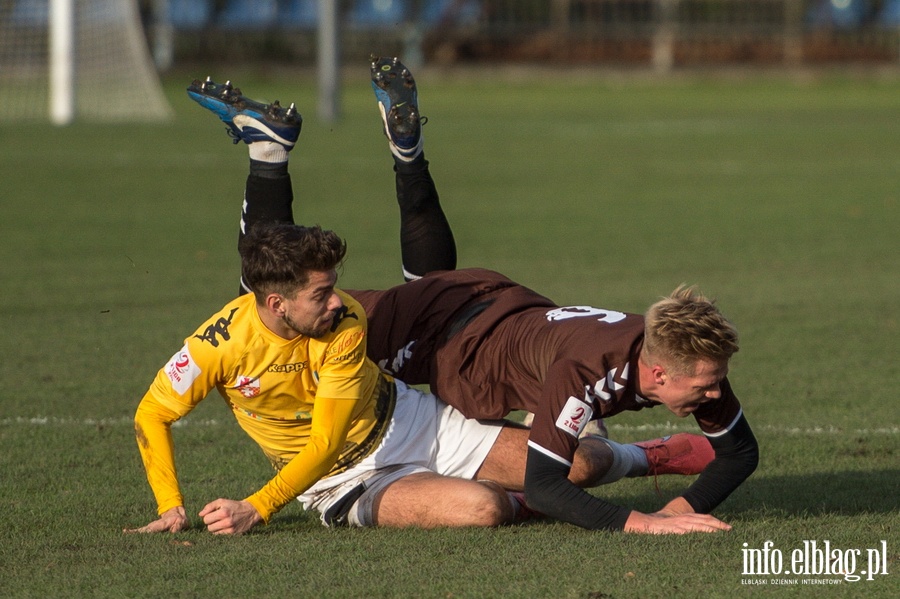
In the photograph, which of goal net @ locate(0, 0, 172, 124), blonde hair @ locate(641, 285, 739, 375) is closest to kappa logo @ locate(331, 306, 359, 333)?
blonde hair @ locate(641, 285, 739, 375)

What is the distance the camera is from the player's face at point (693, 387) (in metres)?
4.79

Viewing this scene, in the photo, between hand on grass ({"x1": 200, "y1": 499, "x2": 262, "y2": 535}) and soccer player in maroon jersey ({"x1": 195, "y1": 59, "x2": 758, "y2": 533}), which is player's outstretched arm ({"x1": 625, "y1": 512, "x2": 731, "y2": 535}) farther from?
hand on grass ({"x1": 200, "y1": 499, "x2": 262, "y2": 535})

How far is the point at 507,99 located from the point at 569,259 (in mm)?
24780

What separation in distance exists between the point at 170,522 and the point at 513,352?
1428mm

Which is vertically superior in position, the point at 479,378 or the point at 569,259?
the point at 479,378

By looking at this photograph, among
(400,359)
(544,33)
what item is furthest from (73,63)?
(544,33)

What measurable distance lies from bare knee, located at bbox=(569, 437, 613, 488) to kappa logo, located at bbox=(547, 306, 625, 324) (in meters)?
0.52

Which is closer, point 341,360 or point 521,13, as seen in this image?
point 341,360

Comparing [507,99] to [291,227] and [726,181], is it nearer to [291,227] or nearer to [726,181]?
[726,181]

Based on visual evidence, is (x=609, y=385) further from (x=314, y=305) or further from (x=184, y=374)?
(x=184, y=374)

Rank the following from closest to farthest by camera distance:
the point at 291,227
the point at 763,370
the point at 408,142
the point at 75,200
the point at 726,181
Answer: the point at 291,227, the point at 408,142, the point at 763,370, the point at 75,200, the point at 726,181

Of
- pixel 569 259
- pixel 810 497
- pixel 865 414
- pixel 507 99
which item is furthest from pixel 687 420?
pixel 507 99

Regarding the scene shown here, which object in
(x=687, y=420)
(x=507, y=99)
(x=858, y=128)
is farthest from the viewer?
(x=507, y=99)

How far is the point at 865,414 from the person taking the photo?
285 inches
